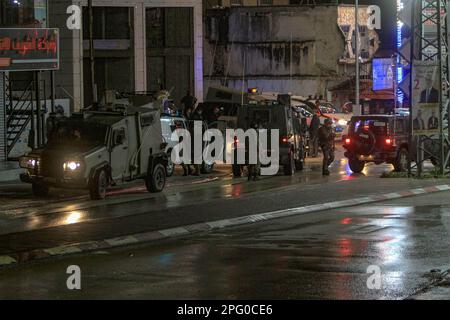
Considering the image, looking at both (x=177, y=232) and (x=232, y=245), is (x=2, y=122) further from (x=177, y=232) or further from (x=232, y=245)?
(x=232, y=245)

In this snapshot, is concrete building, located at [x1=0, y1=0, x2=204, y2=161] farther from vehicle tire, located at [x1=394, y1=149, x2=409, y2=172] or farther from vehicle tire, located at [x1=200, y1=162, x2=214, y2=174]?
vehicle tire, located at [x1=394, y1=149, x2=409, y2=172]

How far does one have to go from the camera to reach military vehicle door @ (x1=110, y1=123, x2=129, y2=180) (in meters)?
17.4

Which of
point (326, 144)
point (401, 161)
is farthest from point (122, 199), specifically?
point (401, 161)

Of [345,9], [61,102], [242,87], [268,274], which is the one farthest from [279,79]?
[268,274]

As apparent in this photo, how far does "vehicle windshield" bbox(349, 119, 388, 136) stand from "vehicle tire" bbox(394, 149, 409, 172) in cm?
83

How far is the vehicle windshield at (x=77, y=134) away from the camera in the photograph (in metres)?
17.2

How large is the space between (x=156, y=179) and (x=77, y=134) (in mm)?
2406

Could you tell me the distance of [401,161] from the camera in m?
23.2

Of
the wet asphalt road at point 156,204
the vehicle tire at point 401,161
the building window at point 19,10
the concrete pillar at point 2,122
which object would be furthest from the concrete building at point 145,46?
the vehicle tire at point 401,161

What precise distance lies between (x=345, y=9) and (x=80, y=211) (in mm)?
39110

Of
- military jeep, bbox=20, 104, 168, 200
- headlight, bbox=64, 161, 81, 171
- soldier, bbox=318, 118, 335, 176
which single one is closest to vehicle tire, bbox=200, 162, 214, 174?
soldier, bbox=318, 118, 335, 176

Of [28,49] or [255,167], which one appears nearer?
[255,167]

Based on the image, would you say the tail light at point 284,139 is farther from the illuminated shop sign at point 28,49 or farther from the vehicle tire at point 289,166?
the illuminated shop sign at point 28,49

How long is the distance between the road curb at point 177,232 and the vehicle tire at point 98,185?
4.27 metres
